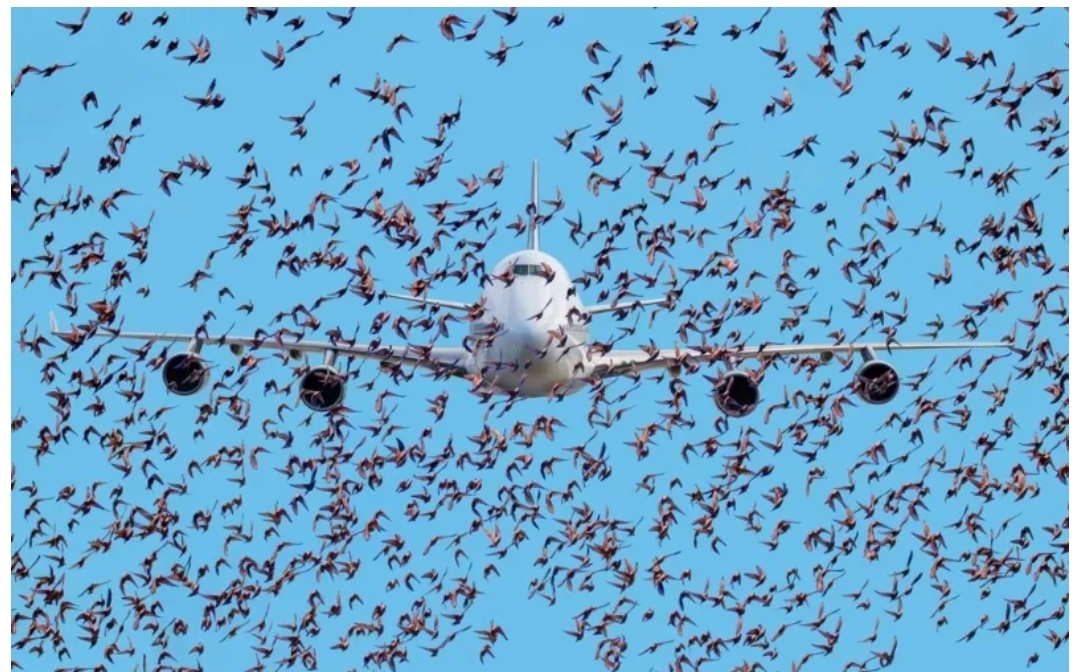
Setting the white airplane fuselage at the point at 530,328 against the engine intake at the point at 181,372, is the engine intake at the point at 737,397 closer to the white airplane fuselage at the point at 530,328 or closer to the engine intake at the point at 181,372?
the white airplane fuselage at the point at 530,328

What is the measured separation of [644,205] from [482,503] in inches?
230

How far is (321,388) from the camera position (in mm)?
60250

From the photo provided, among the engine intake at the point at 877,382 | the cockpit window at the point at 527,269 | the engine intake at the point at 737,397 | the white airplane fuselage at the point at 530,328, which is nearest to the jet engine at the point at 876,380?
the engine intake at the point at 877,382

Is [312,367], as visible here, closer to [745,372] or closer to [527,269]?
[527,269]

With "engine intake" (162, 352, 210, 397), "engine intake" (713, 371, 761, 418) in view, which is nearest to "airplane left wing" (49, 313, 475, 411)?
"engine intake" (162, 352, 210, 397)

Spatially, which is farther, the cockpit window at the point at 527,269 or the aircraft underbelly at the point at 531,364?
the cockpit window at the point at 527,269

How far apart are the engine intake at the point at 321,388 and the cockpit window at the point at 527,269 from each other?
5.40 meters

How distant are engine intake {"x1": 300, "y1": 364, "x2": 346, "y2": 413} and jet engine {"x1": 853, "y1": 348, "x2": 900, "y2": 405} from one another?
1364 cm

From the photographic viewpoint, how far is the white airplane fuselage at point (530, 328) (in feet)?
181

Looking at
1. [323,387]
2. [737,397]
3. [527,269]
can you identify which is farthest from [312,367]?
[737,397]

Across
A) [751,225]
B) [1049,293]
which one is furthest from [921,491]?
[751,225]

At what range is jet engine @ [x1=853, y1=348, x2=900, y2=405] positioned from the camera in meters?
58.9

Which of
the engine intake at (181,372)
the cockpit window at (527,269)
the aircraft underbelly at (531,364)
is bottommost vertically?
the aircraft underbelly at (531,364)

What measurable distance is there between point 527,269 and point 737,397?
6.52 metres
